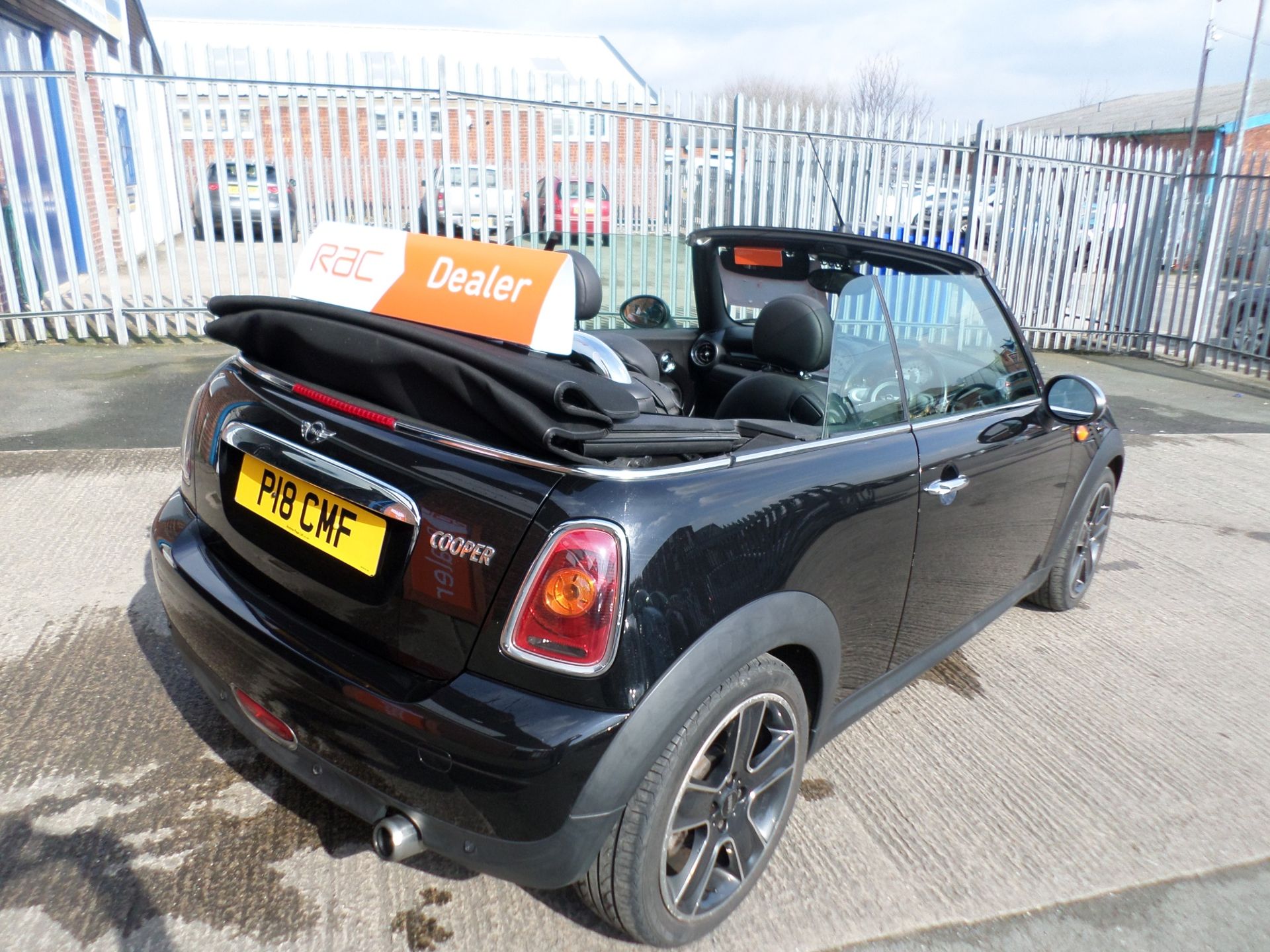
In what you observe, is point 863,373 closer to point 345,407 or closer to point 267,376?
point 345,407

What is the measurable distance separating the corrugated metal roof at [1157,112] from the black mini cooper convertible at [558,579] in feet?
108

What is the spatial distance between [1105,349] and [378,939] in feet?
40.0

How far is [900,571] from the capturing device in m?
2.60

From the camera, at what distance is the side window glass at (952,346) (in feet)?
9.27

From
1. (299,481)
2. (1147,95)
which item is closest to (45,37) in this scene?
(299,481)

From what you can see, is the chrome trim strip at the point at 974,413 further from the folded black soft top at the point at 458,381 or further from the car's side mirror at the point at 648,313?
the car's side mirror at the point at 648,313

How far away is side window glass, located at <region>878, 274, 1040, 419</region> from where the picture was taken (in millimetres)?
2826

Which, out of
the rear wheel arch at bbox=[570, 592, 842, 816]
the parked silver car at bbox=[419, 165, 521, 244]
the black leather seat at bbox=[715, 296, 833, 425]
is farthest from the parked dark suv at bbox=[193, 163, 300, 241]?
the rear wheel arch at bbox=[570, 592, 842, 816]

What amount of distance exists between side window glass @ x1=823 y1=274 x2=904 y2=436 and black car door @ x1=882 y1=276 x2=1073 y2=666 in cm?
7

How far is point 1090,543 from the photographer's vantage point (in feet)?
13.6

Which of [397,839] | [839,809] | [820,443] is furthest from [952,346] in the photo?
[397,839]

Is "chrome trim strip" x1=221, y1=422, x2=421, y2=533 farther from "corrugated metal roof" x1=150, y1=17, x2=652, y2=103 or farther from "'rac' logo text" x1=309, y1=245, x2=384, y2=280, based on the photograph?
"corrugated metal roof" x1=150, y1=17, x2=652, y2=103

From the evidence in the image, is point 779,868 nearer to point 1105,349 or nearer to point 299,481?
point 299,481

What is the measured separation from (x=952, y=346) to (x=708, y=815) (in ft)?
5.76
